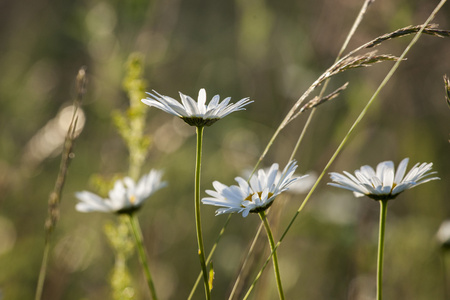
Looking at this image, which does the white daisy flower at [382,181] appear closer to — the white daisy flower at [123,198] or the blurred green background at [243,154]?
the white daisy flower at [123,198]

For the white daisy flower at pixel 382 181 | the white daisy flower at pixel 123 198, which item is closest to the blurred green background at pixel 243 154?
the white daisy flower at pixel 123 198

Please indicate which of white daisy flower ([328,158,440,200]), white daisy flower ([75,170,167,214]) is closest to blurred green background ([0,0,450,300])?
white daisy flower ([75,170,167,214])

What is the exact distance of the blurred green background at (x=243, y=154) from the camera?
1.64m

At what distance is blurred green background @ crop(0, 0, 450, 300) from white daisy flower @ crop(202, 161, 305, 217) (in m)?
0.45

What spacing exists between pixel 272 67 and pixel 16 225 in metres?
1.59

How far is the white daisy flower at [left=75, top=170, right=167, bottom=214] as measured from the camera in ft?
2.56

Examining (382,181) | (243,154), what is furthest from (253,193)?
(243,154)

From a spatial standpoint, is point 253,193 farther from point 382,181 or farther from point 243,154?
point 243,154

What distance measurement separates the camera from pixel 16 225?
1.90 metres

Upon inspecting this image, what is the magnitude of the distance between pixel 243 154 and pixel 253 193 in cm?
130

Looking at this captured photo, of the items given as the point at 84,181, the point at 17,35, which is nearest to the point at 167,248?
the point at 84,181

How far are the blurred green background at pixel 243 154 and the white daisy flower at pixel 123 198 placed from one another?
14.0 inches

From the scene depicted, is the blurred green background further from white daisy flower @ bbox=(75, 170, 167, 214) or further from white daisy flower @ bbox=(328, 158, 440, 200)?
white daisy flower @ bbox=(328, 158, 440, 200)

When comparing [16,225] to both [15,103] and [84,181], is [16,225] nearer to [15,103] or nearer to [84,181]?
[84,181]
